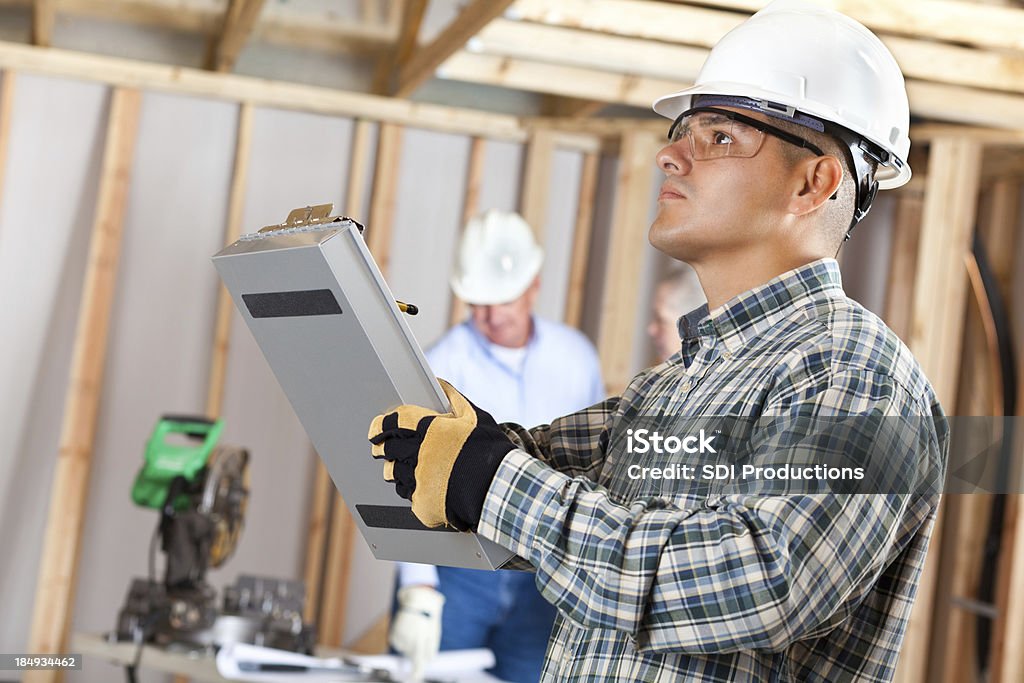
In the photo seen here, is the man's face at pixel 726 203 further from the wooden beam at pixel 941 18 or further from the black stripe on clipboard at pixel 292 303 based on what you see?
the wooden beam at pixel 941 18

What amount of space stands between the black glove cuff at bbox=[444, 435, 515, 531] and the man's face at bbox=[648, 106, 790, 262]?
0.42m

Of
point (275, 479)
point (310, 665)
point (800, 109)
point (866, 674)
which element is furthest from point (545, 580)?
point (275, 479)

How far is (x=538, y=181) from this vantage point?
214 inches

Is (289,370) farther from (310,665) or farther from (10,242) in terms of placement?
(10,242)

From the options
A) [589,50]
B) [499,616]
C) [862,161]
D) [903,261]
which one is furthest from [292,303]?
[903,261]

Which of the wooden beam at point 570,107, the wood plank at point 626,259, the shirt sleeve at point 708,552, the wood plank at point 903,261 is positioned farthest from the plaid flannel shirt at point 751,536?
the wood plank at point 903,261

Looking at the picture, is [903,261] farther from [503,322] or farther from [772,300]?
[772,300]

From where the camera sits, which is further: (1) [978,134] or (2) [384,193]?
(2) [384,193]

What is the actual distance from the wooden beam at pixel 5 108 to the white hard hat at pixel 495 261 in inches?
79.6

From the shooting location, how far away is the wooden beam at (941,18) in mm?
3535

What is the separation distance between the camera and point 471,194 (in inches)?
217

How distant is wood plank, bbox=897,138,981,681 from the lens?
14.9 ft

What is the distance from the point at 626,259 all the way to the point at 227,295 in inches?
69.4

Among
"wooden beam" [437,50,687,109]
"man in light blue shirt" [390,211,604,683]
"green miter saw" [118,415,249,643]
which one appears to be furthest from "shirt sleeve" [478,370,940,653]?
"wooden beam" [437,50,687,109]
